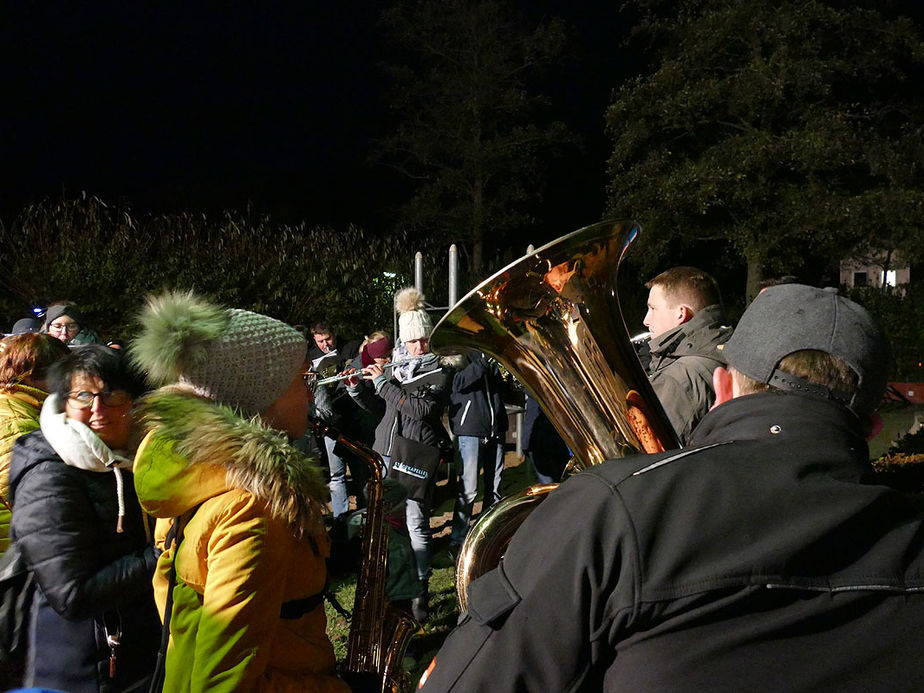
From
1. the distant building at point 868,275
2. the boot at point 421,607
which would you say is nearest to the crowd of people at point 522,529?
the boot at point 421,607

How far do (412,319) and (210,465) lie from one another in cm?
337

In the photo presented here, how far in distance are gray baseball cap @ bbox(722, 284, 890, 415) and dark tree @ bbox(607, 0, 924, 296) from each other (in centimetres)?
1518

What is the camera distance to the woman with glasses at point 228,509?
55.5 inches

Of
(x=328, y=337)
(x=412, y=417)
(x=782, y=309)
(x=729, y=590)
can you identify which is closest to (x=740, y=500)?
(x=729, y=590)

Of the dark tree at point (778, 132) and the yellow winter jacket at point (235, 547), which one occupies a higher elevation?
the dark tree at point (778, 132)

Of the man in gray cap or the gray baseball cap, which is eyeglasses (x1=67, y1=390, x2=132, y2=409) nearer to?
the man in gray cap

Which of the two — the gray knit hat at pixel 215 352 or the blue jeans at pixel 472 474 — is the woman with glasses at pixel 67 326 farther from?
the gray knit hat at pixel 215 352

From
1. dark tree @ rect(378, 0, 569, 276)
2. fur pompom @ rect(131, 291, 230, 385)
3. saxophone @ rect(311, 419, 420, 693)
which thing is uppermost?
dark tree @ rect(378, 0, 569, 276)

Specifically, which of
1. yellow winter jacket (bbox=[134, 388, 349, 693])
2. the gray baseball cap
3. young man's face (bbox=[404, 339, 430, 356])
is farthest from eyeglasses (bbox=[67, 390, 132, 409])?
young man's face (bbox=[404, 339, 430, 356])

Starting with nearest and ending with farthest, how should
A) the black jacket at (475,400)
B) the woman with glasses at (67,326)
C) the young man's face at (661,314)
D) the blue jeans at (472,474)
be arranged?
the young man's face at (661,314) < the woman with glasses at (67,326) < the blue jeans at (472,474) < the black jacket at (475,400)

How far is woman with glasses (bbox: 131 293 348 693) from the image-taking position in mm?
1409

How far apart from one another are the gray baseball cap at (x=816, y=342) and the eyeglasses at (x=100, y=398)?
6.51 ft

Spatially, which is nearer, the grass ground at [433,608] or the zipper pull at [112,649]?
the zipper pull at [112,649]

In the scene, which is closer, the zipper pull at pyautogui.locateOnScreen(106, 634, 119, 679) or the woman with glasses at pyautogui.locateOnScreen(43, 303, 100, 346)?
the zipper pull at pyautogui.locateOnScreen(106, 634, 119, 679)
